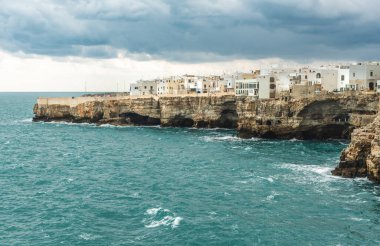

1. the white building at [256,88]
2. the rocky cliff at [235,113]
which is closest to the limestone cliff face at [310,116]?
the rocky cliff at [235,113]

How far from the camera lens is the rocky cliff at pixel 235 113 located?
96375mm

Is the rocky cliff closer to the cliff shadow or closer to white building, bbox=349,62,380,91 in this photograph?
the cliff shadow

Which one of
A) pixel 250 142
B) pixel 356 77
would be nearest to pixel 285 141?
pixel 250 142

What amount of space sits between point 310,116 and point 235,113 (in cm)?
2681

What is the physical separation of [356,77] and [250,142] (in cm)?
3103

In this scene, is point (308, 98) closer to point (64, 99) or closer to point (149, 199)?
point (149, 199)

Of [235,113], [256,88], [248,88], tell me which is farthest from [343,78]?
[235,113]

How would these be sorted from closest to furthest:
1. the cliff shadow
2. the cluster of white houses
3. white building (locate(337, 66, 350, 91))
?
the cluster of white houses
white building (locate(337, 66, 350, 91))
the cliff shadow

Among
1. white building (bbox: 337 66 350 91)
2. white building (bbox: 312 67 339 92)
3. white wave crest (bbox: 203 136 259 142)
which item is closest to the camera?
white wave crest (bbox: 203 136 259 142)

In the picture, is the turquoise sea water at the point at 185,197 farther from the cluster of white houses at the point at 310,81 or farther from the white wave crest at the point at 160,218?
the cluster of white houses at the point at 310,81

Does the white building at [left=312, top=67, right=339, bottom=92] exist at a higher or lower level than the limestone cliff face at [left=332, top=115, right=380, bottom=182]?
higher

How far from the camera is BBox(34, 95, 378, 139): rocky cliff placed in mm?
96375

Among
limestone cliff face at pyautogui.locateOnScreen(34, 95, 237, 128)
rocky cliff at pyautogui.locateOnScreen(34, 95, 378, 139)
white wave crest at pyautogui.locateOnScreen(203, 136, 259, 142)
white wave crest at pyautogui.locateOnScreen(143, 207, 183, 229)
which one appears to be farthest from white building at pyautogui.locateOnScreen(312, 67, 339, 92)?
white wave crest at pyautogui.locateOnScreen(143, 207, 183, 229)

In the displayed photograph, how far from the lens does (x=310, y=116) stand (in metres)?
98.2
